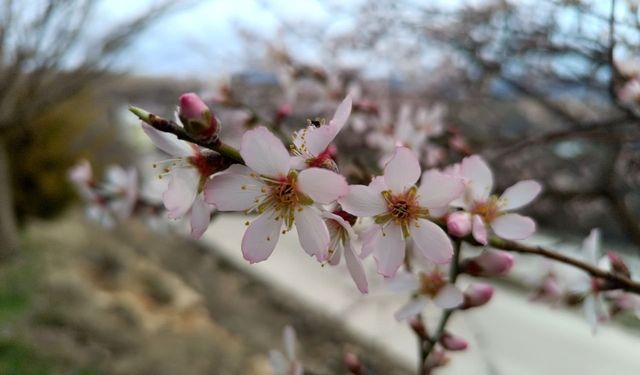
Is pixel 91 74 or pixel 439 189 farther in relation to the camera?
pixel 91 74

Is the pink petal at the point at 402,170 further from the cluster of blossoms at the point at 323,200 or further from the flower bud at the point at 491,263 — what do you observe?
the flower bud at the point at 491,263

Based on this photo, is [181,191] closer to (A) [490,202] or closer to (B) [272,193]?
(B) [272,193]

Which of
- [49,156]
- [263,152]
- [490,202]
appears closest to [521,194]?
A: [490,202]

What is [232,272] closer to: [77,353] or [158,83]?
[77,353]

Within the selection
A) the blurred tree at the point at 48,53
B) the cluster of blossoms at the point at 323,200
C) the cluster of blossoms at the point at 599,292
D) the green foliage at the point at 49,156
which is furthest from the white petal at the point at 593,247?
the green foliage at the point at 49,156

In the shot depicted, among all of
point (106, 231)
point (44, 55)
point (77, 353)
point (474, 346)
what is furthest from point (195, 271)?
point (474, 346)

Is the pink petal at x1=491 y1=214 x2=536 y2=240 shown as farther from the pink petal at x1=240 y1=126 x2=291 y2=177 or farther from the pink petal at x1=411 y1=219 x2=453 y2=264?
the pink petal at x1=240 y1=126 x2=291 y2=177
